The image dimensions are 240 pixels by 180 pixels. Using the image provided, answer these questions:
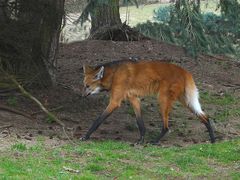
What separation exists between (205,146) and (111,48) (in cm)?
609

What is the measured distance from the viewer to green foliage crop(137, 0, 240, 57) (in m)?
9.33

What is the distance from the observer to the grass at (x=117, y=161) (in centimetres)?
569

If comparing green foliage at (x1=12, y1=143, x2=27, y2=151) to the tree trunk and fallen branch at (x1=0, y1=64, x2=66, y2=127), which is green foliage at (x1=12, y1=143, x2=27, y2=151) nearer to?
fallen branch at (x1=0, y1=64, x2=66, y2=127)

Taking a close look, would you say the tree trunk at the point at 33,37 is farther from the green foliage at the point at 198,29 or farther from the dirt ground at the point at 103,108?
the green foliage at the point at 198,29

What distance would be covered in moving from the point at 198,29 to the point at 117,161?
4.14m

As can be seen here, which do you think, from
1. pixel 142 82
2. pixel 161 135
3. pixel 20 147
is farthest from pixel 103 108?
pixel 20 147

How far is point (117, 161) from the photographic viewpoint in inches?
248

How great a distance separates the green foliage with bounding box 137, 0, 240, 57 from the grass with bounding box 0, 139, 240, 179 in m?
2.78

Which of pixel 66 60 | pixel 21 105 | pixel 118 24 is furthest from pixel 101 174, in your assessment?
pixel 118 24

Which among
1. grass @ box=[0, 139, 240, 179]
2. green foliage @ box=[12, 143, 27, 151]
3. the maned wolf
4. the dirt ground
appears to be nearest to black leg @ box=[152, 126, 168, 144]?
the maned wolf

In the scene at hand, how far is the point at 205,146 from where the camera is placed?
728 centimetres

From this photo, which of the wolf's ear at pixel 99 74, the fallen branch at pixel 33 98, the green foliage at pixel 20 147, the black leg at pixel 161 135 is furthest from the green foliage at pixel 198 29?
the green foliage at pixel 20 147

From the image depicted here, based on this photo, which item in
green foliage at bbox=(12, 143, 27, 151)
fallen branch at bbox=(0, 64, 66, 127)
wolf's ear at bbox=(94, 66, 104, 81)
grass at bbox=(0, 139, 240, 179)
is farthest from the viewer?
fallen branch at bbox=(0, 64, 66, 127)

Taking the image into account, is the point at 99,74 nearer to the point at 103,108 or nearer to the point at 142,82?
the point at 142,82
